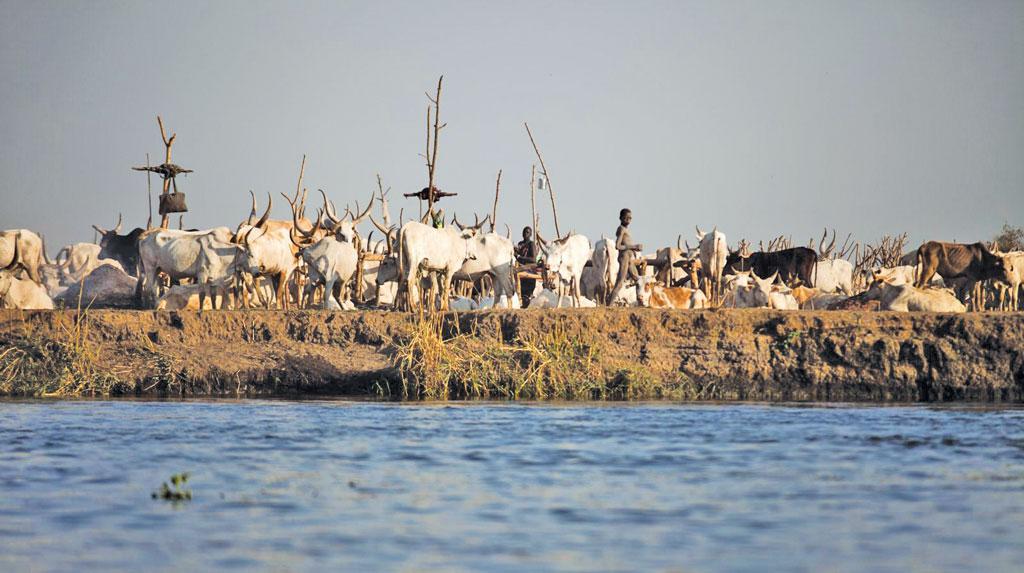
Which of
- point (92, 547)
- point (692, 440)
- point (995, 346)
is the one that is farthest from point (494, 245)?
point (92, 547)

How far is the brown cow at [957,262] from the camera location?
24578mm

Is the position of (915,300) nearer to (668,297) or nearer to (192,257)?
(668,297)

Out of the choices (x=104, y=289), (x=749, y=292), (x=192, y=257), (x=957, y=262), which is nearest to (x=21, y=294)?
(x=192, y=257)

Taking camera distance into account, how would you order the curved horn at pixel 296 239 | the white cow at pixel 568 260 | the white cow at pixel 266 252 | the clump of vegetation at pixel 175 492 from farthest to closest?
the curved horn at pixel 296 239
the white cow at pixel 568 260
the white cow at pixel 266 252
the clump of vegetation at pixel 175 492

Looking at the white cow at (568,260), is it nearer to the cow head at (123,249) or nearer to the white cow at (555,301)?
the white cow at (555,301)

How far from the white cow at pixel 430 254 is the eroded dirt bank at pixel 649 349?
6.96 ft

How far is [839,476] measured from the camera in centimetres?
991

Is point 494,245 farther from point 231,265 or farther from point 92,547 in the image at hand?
point 92,547

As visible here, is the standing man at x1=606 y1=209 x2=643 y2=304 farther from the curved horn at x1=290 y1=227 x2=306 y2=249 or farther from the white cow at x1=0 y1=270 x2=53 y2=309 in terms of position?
the white cow at x1=0 y1=270 x2=53 y2=309

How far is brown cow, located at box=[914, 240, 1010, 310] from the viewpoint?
80.6ft

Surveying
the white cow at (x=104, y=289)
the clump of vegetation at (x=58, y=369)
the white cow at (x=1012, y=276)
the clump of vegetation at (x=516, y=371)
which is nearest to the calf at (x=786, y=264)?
the white cow at (x=1012, y=276)

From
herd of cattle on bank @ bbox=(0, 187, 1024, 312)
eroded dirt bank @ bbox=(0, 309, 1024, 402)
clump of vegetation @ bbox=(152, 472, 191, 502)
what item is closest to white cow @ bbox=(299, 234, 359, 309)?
herd of cattle on bank @ bbox=(0, 187, 1024, 312)

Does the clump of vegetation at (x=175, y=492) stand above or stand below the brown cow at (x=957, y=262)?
below

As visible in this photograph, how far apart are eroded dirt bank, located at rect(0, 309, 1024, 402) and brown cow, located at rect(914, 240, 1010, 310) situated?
578 centimetres
